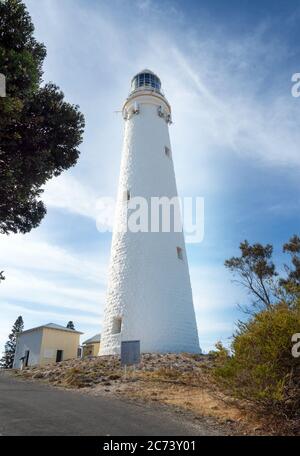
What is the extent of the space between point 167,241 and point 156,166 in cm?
463

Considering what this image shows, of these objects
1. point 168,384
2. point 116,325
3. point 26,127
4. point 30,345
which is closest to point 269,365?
point 168,384

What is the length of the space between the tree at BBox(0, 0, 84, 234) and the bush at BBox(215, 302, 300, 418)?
7.80m

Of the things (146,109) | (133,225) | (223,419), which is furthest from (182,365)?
(146,109)

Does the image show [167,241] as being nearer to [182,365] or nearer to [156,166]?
[156,166]

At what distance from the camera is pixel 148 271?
57.7 feet

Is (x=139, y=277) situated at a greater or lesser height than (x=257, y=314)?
greater

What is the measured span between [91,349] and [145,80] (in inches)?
1020

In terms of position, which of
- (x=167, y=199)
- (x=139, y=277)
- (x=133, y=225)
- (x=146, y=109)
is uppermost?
(x=146, y=109)

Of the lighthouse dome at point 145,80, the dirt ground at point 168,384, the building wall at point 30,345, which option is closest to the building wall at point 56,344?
the building wall at point 30,345

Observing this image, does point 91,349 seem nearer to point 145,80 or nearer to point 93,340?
point 93,340

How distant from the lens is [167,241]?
18.7 meters

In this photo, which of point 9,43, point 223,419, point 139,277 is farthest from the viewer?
point 139,277

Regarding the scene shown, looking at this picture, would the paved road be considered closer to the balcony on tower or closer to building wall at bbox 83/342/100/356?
the balcony on tower
